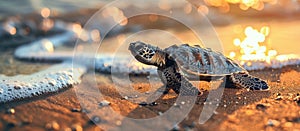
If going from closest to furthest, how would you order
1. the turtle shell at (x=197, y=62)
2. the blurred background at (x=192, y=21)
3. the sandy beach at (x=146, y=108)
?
1. the sandy beach at (x=146, y=108)
2. the turtle shell at (x=197, y=62)
3. the blurred background at (x=192, y=21)

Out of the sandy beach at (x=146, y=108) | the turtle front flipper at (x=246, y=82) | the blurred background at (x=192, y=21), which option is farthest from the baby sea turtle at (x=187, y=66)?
the blurred background at (x=192, y=21)

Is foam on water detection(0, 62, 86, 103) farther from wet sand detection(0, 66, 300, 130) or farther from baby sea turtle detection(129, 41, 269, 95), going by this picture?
baby sea turtle detection(129, 41, 269, 95)

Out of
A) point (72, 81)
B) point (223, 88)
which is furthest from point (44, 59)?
point (223, 88)

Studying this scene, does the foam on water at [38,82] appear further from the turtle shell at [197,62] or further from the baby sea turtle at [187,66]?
the turtle shell at [197,62]

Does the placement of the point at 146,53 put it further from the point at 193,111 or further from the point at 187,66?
the point at 193,111

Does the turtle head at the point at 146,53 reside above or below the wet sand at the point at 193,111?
above

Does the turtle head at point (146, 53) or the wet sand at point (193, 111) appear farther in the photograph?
the turtle head at point (146, 53)

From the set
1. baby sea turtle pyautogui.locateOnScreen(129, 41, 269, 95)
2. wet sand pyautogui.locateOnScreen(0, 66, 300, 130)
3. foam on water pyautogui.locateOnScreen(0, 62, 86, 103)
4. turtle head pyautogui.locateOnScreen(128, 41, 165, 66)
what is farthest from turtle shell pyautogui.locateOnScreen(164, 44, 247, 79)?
foam on water pyautogui.locateOnScreen(0, 62, 86, 103)

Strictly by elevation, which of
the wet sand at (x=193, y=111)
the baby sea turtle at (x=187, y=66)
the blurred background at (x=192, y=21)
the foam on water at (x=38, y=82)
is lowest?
the wet sand at (x=193, y=111)
